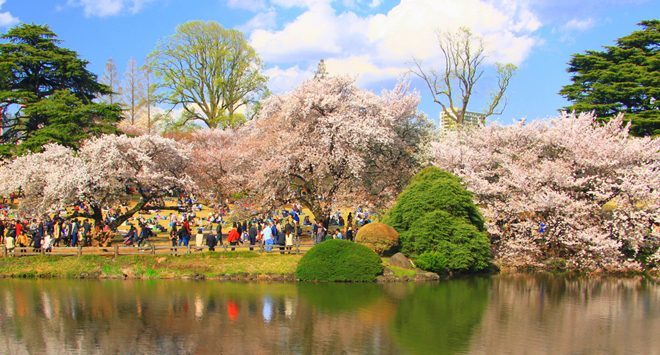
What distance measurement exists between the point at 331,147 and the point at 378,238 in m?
8.81

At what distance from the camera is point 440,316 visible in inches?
806

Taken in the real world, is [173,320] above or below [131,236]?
below

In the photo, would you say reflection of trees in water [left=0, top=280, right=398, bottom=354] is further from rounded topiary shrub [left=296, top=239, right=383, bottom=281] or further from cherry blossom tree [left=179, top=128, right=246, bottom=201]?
cherry blossom tree [left=179, top=128, right=246, bottom=201]

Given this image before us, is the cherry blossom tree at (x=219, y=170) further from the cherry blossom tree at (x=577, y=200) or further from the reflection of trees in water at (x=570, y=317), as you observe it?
the reflection of trees in water at (x=570, y=317)

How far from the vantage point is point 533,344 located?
16.8 meters

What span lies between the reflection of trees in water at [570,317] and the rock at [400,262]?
4205 millimetres

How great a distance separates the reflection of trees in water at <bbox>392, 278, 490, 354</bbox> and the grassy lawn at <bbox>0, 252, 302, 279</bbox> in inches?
301

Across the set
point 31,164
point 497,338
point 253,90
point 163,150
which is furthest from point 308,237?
point 253,90

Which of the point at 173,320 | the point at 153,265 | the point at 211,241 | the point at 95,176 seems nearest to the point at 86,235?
the point at 95,176

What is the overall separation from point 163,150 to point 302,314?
21.2 metres

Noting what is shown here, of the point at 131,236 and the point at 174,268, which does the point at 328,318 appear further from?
the point at 131,236

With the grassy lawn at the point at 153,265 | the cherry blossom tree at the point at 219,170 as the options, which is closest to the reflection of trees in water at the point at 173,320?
the grassy lawn at the point at 153,265

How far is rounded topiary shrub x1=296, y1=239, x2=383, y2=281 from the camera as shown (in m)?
28.1

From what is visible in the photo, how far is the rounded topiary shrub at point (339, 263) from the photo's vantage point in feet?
92.3
